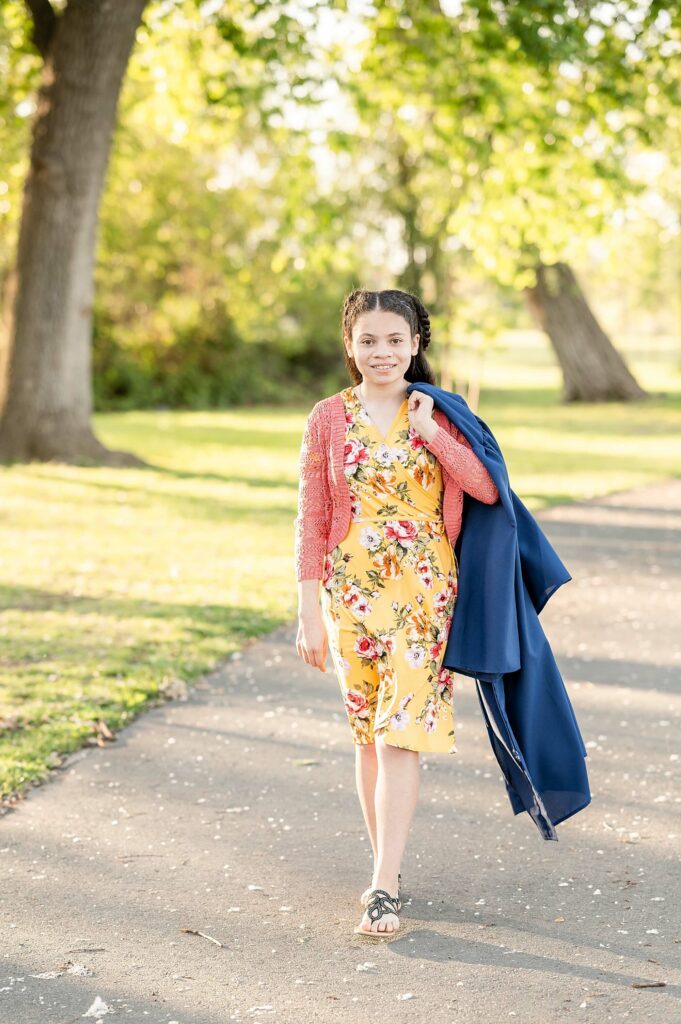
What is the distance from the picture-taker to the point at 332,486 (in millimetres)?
3994

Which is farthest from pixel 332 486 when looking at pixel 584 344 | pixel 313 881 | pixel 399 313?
pixel 584 344

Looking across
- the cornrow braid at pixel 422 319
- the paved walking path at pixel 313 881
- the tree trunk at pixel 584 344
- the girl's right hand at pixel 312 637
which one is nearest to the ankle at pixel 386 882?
the paved walking path at pixel 313 881

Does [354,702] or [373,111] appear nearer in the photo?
[354,702]

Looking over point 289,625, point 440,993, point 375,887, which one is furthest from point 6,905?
point 289,625

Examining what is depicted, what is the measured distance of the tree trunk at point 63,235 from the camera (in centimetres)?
1509

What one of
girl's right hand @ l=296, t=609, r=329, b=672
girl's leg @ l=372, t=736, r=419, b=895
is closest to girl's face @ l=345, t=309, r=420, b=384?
girl's right hand @ l=296, t=609, r=329, b=672

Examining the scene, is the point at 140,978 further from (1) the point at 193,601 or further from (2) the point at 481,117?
(2) the point at 481,117

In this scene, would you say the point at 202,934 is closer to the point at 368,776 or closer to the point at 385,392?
the point at 368,776

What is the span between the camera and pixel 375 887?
12.8ft

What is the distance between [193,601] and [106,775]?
3694 mm

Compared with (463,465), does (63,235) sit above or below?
above

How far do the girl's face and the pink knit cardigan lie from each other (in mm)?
159

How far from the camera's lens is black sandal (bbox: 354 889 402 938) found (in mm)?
3844

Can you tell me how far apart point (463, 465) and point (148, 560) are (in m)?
7.06
